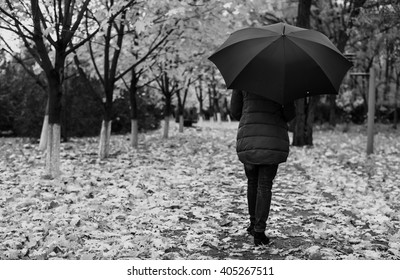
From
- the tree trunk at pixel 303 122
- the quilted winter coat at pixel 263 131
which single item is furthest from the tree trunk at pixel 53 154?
the tree trunk at pixel 303 122

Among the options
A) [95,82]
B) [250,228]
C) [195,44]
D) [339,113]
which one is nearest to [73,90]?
[95,82]

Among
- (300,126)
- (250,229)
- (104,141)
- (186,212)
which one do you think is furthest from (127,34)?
(250,229)

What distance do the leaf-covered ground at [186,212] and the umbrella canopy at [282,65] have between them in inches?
64.8

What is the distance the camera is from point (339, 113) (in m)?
37.4

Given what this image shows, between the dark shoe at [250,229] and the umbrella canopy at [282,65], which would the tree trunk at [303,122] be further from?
the umbrella canopy at [282,65]

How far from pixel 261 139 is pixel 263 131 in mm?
82

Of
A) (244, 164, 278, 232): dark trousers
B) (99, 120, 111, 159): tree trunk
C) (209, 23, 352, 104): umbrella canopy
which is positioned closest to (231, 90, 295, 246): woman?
(244, 164, 278, 232): dark trousers

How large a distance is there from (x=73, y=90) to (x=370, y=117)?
12033mm

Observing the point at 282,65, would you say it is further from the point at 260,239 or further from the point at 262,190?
the point at 260,239

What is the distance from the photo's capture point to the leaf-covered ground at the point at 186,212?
15.4 feet

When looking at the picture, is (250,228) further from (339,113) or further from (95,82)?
(339,113)

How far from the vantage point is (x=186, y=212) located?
21.1 ft

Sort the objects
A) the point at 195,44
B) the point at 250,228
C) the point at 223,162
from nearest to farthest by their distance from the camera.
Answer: the point at 250,228, the point at 223,162, the point at 195,44

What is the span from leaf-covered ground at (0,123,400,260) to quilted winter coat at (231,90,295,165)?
0.99 meters
